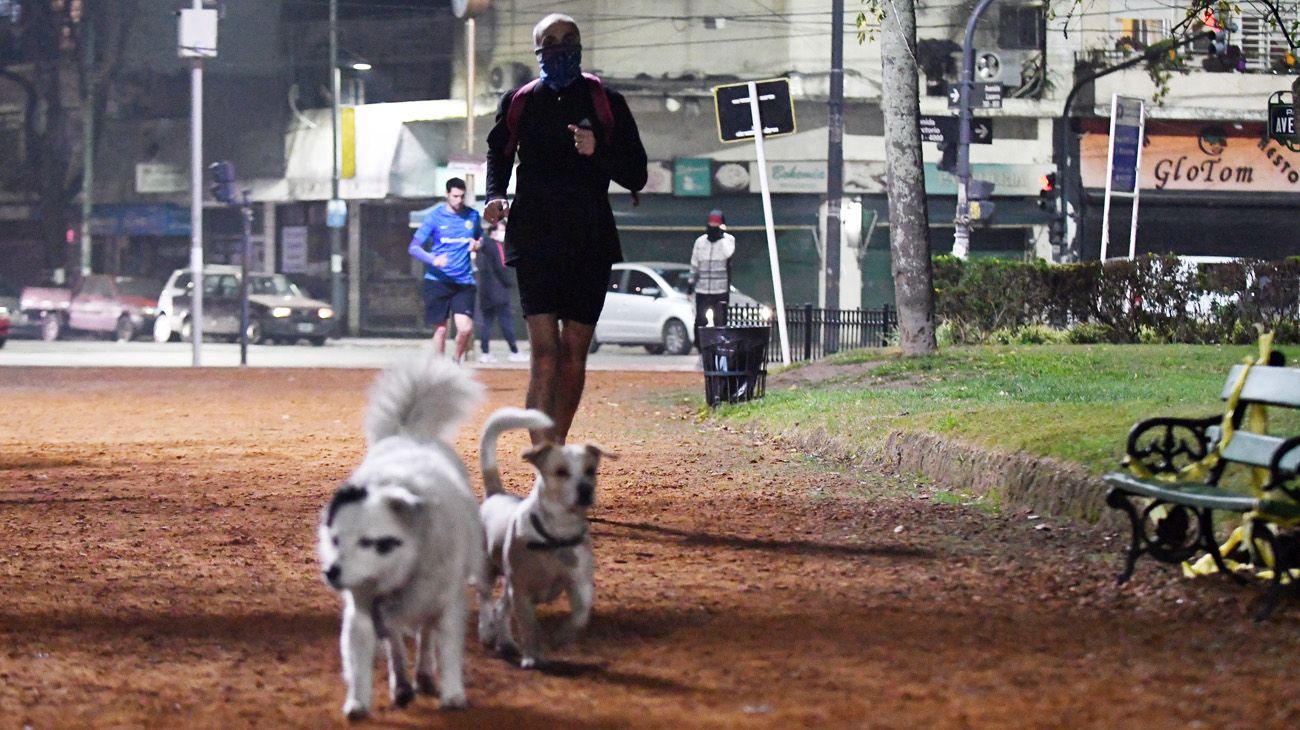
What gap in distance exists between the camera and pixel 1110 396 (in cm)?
1196

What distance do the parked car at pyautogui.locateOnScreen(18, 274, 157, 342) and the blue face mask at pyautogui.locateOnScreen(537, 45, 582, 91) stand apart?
119 ft

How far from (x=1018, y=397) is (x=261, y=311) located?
1089 inches

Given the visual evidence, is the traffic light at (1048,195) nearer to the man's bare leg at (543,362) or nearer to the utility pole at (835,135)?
the utility pole at (835,135)

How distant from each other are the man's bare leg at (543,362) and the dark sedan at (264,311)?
30.4 m

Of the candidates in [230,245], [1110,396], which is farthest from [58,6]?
[1110,396]

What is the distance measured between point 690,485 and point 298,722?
17.2ft

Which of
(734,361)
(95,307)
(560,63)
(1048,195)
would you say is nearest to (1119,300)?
(734,361)

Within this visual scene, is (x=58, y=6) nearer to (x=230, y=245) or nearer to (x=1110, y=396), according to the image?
(x=230, y=245)

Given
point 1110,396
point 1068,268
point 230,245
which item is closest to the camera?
point 1110,396

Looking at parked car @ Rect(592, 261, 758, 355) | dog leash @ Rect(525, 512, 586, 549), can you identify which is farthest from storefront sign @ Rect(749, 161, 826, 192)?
dog leash @ Rect(525, 512, 586, 549)

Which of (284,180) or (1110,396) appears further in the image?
(284,180)

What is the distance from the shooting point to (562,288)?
736 cm

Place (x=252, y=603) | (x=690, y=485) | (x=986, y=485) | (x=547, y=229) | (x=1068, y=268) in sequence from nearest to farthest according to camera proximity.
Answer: (x=252, y=603)
(x=547, y=229)
(x=986, y=485)
(x=690, y=485)
(x=1068, y=268)

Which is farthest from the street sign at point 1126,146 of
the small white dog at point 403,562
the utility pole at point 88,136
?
the small white dog at point 403,562
